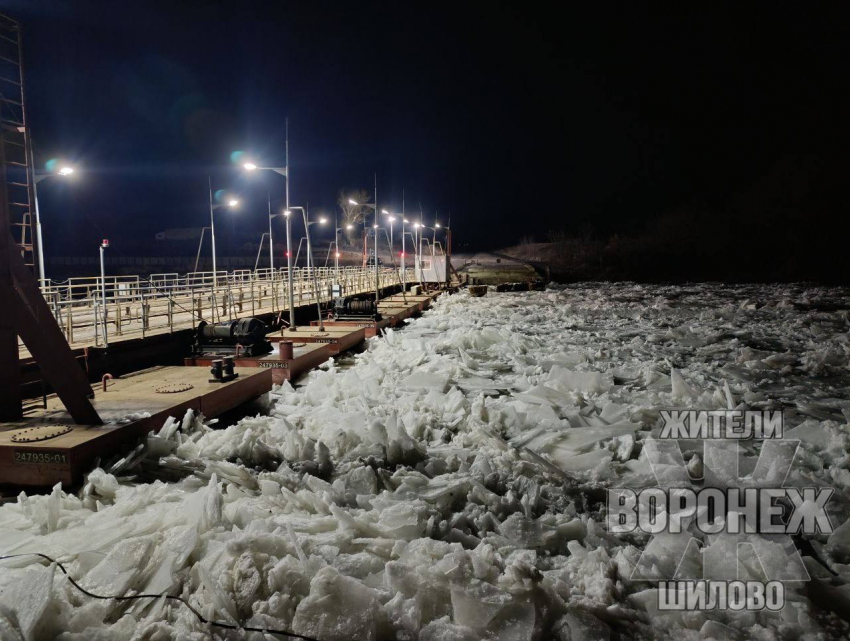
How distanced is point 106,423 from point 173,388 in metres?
2.41

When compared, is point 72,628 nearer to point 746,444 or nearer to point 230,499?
point 230,499

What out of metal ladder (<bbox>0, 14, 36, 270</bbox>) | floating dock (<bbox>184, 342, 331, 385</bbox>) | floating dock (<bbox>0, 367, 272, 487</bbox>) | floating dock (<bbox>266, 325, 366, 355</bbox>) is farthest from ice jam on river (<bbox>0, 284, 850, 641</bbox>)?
floating dock (<bbox>266, 325, 366, 355</bbox>)

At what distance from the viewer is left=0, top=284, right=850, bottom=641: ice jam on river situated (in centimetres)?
439

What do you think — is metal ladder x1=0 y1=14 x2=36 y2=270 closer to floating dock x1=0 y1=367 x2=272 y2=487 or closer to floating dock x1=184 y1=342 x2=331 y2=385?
floating dock x1=0 y1=367 x2=272 y2=487

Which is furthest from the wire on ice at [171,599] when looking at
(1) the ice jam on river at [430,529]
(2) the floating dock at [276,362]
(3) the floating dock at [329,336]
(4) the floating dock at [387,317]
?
(4) the floating dock at [387,317]

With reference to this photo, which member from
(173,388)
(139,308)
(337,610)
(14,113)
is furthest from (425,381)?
(139,308)

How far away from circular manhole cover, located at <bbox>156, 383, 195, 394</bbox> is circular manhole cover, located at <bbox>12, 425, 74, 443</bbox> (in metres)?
2.31

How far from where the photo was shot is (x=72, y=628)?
421cm

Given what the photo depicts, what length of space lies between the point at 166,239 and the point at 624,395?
122391 mm

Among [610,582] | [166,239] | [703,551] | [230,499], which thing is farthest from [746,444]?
[166,239]

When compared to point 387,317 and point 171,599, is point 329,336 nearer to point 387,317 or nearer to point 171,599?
point 387,317

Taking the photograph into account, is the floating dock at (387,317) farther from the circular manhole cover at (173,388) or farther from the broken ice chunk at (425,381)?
the circular manhole cover at (173,388)

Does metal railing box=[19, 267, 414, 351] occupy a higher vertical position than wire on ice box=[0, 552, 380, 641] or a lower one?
higher

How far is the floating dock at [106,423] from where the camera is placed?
654 centimetres
